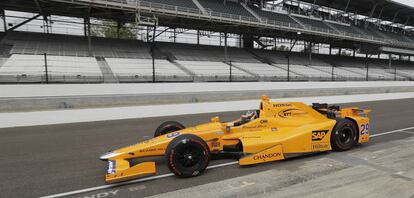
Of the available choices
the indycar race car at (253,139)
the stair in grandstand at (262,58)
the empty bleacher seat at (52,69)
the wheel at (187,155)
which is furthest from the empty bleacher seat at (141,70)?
the wheel at (187,155)

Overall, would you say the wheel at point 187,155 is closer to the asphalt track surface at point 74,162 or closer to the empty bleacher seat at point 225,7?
the asphalt track surface at point 74,162

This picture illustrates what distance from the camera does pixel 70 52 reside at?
65.5 ft

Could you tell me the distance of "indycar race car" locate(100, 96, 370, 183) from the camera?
4273mm

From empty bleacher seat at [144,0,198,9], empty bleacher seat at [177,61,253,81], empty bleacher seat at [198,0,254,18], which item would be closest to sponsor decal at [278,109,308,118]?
empty bleacher seat at [177,61,253,81]

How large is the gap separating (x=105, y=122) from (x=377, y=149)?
8.15m

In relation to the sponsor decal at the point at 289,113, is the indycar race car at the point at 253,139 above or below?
below

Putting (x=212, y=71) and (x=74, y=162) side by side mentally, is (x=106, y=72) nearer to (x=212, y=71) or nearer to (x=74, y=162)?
(x=212, y=71)

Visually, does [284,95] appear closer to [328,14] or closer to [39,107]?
[39,107]

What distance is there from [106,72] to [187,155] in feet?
49.2

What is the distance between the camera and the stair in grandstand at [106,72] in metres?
17.3

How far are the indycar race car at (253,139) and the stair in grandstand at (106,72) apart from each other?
12609mm

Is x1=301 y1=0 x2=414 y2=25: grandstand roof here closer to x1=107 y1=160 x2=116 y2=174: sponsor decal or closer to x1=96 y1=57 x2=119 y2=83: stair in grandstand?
x1=96 y1=57 x2=119 y2=83: stair in grandstand

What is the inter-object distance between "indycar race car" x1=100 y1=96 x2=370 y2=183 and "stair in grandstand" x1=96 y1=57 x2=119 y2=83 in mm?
12609

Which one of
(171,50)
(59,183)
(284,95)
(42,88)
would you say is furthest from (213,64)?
(59,183)
